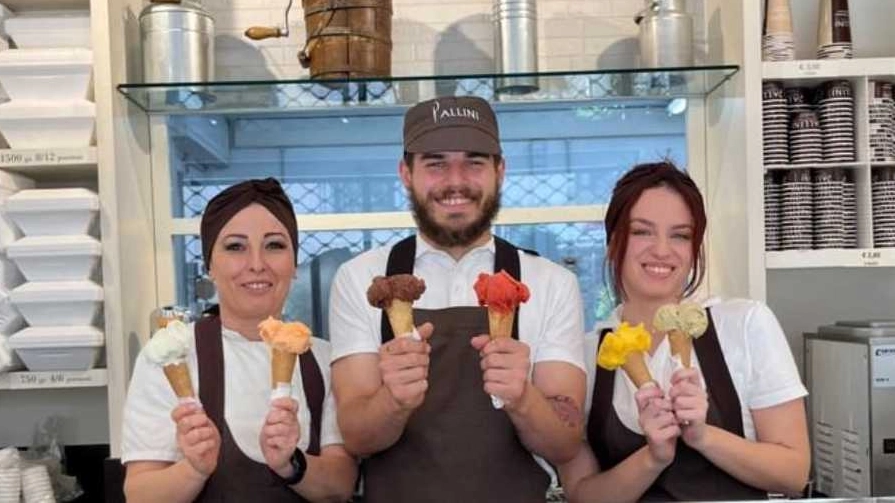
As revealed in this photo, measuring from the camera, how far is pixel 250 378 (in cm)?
181

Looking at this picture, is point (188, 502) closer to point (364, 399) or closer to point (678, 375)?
point (364, 399)

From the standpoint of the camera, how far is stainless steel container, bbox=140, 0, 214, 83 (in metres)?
2.45

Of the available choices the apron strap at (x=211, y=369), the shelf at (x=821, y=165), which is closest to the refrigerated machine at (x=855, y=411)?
the shelf at (x=821, y=165)

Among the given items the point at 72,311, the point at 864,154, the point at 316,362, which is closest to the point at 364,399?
the point at 316,362

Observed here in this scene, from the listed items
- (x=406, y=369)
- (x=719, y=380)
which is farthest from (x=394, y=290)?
(x=719, y=380)

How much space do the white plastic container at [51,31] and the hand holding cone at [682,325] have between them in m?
1.84

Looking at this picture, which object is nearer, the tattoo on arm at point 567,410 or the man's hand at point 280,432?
the man's hand at point 280,432

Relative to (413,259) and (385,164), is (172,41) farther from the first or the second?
(413,259)

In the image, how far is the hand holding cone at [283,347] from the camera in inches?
62.3

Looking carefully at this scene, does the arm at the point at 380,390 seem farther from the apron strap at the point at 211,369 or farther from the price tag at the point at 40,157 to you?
the price tag at the point at 40,157

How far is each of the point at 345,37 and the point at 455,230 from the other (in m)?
0.81

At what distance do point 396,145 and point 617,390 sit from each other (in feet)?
4.43

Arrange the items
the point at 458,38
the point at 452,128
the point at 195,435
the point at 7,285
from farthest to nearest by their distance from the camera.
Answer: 1. the point at 458,38
2. the point at 7,285
3. the point at 452,128
4. the point at 195,435

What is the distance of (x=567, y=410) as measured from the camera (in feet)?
5.79
